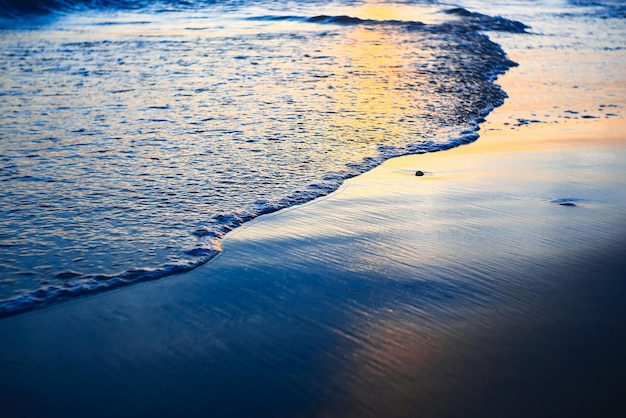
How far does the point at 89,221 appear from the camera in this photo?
12.3 feet

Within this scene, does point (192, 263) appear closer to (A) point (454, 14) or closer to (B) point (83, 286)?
(B) point (83, 286)

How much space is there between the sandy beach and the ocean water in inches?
14.4

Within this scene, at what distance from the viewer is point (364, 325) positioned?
2.66 m

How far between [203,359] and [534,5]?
1976 centimetres

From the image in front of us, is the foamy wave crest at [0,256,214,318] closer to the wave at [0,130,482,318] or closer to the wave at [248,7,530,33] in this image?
the wave at [0,130,482,318]

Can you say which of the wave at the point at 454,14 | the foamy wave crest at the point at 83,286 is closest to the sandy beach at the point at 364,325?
the foamy wave crest at the point at 83,286

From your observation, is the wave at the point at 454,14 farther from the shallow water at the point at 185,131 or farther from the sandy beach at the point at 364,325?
the sandy beach at the point at 364,325

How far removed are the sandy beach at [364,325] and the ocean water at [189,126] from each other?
37cm

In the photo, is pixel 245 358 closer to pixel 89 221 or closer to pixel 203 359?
pixel 203 359

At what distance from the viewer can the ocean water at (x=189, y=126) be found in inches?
137

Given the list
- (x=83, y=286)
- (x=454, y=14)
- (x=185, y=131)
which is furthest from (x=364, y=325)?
(x=454, y=14)

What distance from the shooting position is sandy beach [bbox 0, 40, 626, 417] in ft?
7.25

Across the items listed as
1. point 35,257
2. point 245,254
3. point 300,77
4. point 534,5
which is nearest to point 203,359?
point 245,254

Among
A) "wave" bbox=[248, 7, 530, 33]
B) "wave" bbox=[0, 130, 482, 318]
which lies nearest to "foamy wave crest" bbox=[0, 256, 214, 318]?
"wave" bbox=[0, 130, 482, 318]
